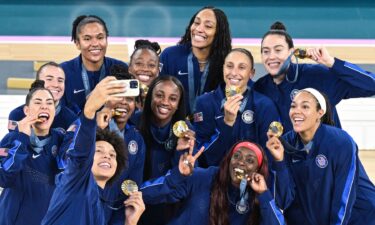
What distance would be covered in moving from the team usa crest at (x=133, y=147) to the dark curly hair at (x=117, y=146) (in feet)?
1.44

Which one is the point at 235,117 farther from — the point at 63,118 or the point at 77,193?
the point at 77,193

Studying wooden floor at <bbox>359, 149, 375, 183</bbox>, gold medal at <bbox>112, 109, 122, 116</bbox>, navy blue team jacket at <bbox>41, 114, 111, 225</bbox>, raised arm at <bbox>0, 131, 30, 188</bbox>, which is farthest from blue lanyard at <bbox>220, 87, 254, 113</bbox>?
wooden floor at <bbox>359, 149, 375, 183</bbox>

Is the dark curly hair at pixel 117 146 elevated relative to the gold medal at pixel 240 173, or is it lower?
elevated

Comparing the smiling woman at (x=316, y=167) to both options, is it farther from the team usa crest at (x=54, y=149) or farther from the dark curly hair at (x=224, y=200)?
the team usa crest at (x=54, y=149)

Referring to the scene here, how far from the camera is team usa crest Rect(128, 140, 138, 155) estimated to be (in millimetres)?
5152

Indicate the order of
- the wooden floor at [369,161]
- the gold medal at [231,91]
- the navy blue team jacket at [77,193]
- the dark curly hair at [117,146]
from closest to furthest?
the navy blue team jacket at [77,193]
the dark curly hair at [117,146]
the gold medal at [231,91]
the wooden floor at [369,161]

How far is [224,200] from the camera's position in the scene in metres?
5.05

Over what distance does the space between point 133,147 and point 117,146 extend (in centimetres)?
49

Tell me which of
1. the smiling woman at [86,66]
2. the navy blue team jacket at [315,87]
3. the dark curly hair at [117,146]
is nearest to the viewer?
the dark curly hair at [117,146]

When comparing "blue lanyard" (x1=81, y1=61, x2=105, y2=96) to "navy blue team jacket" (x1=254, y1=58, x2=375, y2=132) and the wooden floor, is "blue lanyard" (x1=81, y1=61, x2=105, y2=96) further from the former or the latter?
the wooden floor

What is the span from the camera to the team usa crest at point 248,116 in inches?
213

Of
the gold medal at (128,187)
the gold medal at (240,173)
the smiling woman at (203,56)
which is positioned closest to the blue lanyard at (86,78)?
the smiling woman at (203,56)

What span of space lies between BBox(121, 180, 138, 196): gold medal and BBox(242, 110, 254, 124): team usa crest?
80 centimetres

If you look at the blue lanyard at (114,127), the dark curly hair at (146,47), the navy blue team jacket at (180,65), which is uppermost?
the dark curly hair at (146,47)
